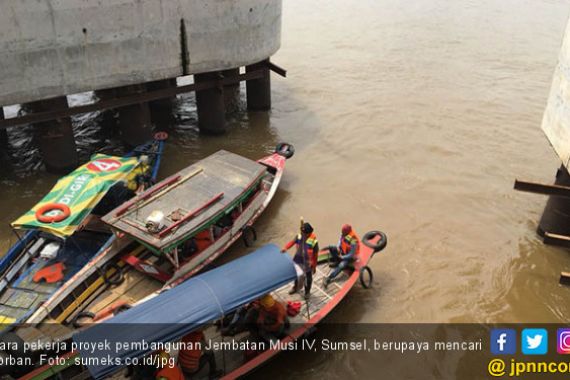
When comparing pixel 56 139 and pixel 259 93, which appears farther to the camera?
pixel 259 93

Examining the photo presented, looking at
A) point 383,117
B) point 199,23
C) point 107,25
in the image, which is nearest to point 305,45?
point 383,117

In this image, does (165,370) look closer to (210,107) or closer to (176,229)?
(176,229)

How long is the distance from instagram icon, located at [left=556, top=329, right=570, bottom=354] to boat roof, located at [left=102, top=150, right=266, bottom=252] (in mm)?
7149

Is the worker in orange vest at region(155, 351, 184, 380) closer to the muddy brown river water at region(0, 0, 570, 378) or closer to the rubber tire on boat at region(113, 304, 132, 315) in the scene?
the rubber tire on boat at region(113, 304, 132, 315)

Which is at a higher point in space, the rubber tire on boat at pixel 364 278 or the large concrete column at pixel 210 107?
the large concrete column at pixel 210 107

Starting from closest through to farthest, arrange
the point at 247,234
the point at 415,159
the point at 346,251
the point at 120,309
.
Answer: the point at 120,309 < the point at 346,251 < the point at 247,234 < the point at 415,159

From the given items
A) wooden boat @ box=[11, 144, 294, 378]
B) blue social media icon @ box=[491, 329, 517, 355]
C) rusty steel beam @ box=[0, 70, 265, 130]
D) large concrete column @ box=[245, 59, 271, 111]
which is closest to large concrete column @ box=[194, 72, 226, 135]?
rusty steel beam @ box=[0, 70, 265, 130]

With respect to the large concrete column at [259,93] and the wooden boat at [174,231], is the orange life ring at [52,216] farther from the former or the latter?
the large concrete column at [259,93]

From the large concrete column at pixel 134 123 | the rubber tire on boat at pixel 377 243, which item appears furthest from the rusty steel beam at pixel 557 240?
the large concrete column at pixel 134 123

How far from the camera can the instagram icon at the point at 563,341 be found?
930cm

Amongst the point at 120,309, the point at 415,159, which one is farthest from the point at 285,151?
the point at 120,309

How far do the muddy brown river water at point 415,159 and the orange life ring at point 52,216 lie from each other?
334 cm

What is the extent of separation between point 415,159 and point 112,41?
973 cm

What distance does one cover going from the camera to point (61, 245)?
32.4 ft
